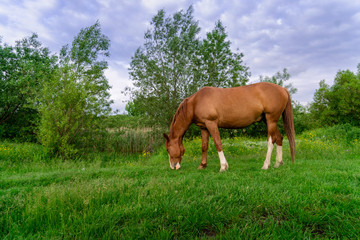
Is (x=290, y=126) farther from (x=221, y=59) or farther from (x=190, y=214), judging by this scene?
(x=221, y=59)

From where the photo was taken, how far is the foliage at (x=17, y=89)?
40.8ft

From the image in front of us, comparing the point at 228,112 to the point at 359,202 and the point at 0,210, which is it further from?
the point at 0,210

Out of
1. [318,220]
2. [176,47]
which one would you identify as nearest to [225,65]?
[176,47]

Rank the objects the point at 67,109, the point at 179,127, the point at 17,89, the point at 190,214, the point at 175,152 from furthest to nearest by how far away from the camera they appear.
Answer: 1. the point at 17,89
2. the point at 67,109
3. the point at 179,127
4. the point at 175,152
5. the point at 190,214

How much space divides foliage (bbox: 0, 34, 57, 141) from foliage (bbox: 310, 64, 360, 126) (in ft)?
80.4

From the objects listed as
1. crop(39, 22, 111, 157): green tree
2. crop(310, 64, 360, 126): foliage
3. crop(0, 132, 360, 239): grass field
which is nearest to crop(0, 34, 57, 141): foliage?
crop(39, 22, 111, 157): green tree

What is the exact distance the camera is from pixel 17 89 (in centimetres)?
1281

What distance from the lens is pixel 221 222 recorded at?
206 cm

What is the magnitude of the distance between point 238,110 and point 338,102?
63.7ft

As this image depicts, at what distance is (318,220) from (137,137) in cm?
1102

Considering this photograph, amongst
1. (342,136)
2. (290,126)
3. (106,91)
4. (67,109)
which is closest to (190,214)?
(290,126)

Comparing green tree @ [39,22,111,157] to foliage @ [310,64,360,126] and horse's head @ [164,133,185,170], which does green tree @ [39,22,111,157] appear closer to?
horse's head @ [164,133,185,170]

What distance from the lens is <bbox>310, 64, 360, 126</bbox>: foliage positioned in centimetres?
1769

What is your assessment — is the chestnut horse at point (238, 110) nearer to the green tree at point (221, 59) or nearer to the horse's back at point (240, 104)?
the horse's back at point (240, 104)
